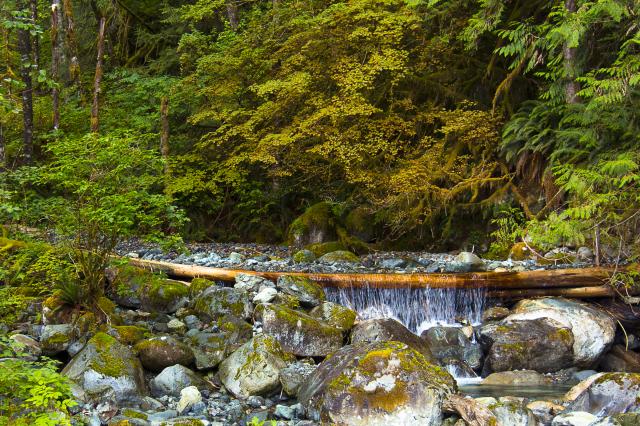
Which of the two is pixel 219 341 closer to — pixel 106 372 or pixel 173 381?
pixel 173 381

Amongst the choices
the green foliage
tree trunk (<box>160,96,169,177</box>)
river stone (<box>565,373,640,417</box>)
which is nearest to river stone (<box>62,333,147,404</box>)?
the green foliage

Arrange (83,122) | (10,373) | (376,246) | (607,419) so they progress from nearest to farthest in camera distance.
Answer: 1. (10,373)
2. (607,419)
3. (376,246)
4. (83,122)

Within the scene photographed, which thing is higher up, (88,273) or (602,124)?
(602,124)

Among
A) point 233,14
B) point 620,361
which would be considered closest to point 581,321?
point 620,361

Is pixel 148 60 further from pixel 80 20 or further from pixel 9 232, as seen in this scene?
pixel 9 232

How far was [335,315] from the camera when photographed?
8164mm

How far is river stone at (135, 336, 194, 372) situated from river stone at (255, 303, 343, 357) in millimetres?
1224

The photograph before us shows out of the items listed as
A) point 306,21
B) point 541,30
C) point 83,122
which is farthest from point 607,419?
point 83,122

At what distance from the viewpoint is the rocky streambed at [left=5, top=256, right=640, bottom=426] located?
17.9 feet

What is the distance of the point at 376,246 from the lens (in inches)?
560

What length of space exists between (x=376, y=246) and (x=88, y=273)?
27.5 feet

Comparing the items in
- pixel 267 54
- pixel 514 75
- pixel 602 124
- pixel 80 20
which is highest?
pixel 80 20

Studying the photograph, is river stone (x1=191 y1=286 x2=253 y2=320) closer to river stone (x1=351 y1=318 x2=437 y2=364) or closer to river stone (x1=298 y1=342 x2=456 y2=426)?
river stone (x1=351 y1=318 x2=437 y2=364)

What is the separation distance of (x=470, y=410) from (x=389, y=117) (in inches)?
353
